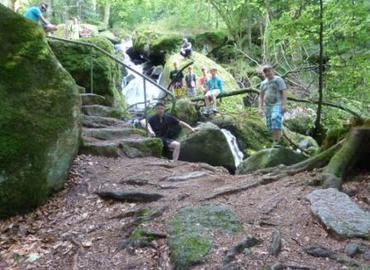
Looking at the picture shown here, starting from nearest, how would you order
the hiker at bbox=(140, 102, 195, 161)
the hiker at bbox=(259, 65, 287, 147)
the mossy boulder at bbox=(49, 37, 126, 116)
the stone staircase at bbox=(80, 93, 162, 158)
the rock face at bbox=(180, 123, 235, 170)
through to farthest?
the stone staircase at bbox=(80, 93, 162, 158) → the hiker at bbox=(259, 65, 287, 147) → the hiker at bbox=(140, 102, 195, 161) → the mossy boulder at bbox=(49, 37, 126, 116) → the rock face at bbox=(180, 123, 235, 170)

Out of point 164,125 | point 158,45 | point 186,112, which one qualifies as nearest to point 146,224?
point 164,125

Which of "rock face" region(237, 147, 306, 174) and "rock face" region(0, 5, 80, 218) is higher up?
"rock face" region(0, 5, 80, 218)

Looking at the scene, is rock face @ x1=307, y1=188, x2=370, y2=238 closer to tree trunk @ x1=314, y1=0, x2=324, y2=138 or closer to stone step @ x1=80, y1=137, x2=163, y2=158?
stone step @ x1=80, y1=137, x2=163, y2=158

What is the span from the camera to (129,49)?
2756 cm

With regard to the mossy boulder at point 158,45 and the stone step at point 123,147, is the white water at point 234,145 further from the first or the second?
the mossy boulder at point 158,45

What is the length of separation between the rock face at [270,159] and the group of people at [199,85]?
6.09 metres

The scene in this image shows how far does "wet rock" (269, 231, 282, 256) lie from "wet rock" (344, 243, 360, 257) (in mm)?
537

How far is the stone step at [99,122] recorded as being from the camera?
8398mm

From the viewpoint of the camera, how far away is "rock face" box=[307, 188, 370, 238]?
12.8 feet

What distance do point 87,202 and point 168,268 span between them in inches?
81.1

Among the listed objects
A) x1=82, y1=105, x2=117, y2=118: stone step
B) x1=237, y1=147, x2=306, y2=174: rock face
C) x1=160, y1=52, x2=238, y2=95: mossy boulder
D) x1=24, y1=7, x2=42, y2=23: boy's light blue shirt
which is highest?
x1=24, y1=7, x2=42, y2=23: boy's light blue shirt

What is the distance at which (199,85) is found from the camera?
58.3 ft

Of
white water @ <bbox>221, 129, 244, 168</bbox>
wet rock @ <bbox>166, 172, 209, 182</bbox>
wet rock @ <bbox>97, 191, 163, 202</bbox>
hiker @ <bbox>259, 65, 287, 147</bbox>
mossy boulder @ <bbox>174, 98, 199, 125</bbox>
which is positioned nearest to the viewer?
wet rock @ <bbox>97, 191, 163, 202</bbox>

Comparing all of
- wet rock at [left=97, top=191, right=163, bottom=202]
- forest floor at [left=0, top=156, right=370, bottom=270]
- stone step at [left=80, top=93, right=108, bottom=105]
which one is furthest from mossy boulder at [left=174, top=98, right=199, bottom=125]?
wet rock at [left=97, top=191, right=163, bottom=202]
